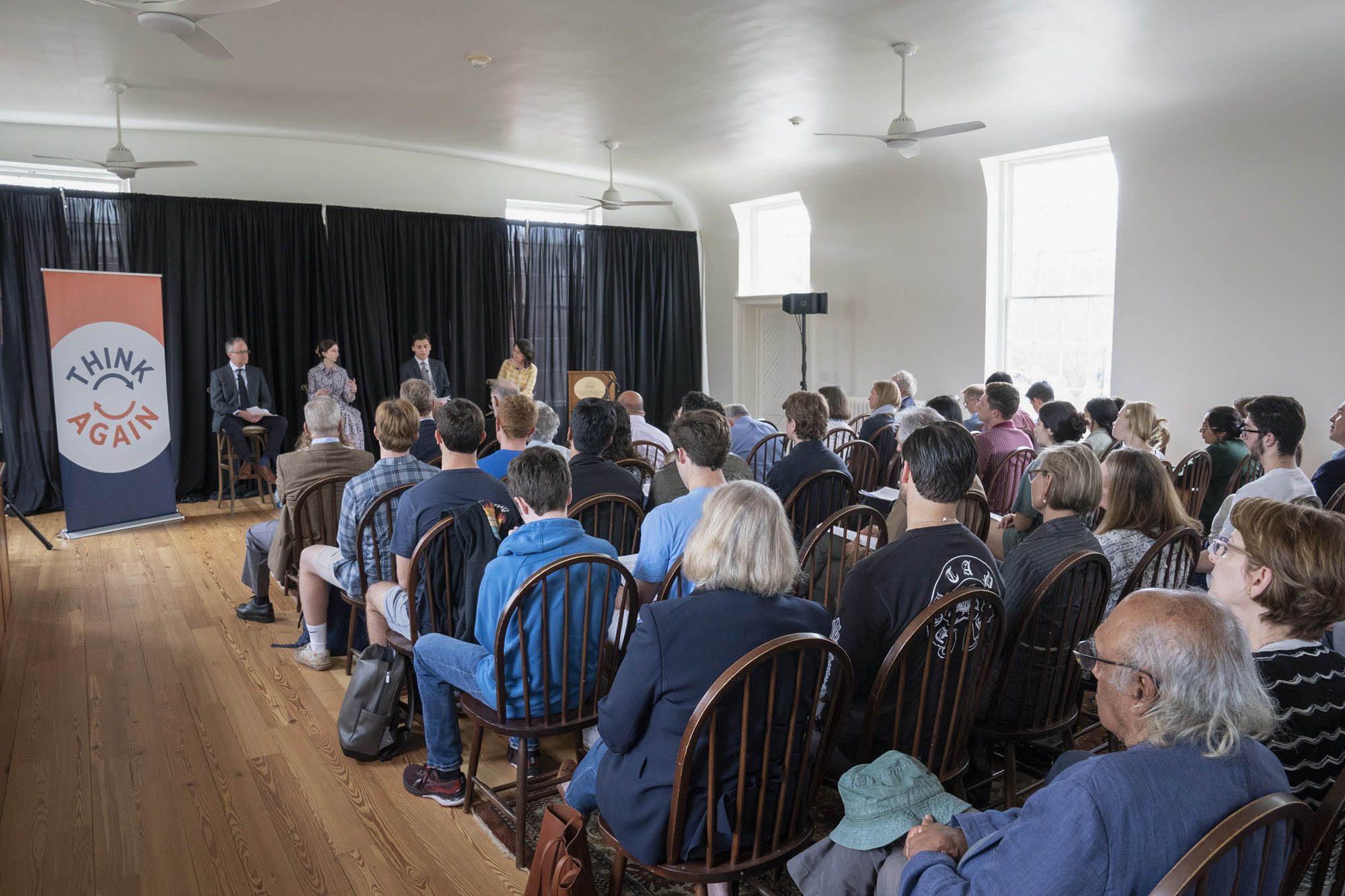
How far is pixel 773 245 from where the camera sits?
1012cm

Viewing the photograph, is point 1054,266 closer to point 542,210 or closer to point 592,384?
point 592,384

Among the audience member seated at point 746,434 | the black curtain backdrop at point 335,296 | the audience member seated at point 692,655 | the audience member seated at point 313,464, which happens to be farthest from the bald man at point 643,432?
the black curtain backdrop at point 335,296

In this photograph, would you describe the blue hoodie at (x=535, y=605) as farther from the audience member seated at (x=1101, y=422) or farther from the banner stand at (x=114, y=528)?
the banner stand at (x=114, y=528)

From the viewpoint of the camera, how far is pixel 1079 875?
1.05 meters

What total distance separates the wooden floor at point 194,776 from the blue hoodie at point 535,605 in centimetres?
51

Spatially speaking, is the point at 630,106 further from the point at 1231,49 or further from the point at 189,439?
the point at 189,439

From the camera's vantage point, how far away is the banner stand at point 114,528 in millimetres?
5773

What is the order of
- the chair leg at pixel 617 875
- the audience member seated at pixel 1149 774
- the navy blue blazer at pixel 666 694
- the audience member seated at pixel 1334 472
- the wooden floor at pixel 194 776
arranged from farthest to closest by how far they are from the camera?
1. the audience member seated at pixel 1334 472
2. the wooden floor at pixel 194 776
3. the chair leg at pixel 617 875
4. the navy blue blazer at pixel 666 694
5. the audience member seated at pixel 1149 774

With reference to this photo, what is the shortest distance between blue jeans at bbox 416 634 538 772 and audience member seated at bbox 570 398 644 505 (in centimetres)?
89

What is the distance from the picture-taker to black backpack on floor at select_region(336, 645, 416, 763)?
2.74 m

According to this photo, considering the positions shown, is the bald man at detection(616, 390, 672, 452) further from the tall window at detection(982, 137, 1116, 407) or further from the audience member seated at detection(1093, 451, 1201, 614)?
the tall window at detection(982, 137, 1116, 407)

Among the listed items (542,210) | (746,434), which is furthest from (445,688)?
(542,210)

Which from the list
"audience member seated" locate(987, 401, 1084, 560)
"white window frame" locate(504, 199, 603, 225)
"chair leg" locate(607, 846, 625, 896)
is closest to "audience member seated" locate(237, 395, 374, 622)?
"chair leg" locate(607, 846, 625, 896)

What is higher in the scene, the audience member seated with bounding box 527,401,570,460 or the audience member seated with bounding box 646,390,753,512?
the audience member seated with bounding box 527,401,570,460
